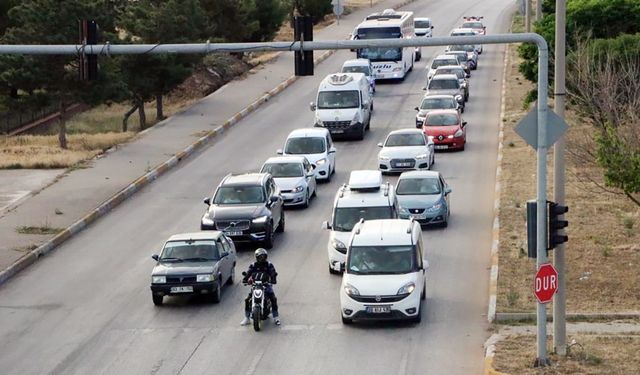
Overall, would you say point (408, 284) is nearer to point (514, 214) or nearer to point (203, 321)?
point (203, 321)

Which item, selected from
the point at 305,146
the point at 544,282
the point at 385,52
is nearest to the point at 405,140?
the point at 305,146

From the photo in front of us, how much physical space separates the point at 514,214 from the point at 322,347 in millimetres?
12958

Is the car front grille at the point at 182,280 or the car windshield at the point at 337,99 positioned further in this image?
the car windshield at the point at 337,99

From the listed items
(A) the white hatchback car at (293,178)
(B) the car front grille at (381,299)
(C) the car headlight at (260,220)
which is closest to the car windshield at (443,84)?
(A) the white hatchback car at (293,178)

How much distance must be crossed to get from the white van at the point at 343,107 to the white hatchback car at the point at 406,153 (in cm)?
657

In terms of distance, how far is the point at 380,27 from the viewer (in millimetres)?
66125

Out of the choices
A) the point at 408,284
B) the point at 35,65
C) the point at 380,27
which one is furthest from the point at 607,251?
the point at 380,27

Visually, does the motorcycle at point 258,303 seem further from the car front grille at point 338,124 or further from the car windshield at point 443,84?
the car windshield at point 443,84

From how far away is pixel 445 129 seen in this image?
47.6 meters

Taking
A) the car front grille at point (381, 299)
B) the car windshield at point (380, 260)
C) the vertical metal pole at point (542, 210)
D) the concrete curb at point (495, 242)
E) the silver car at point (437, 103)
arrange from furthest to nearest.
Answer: the silver car at point (437, 103) → the concrete curb at point (495, 242) → the car windshield at point (380, 260) → the car front grille at point (381, 299) → the vertical metal pole at point (542, 210)

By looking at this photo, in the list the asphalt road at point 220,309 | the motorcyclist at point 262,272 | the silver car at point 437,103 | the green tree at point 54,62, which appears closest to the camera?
the asphalt road at point 220,309

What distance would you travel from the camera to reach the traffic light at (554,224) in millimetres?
21781

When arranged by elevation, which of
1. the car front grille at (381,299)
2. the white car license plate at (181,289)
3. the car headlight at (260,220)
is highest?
the car front grille at (381,299)

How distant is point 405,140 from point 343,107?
7954 mm
